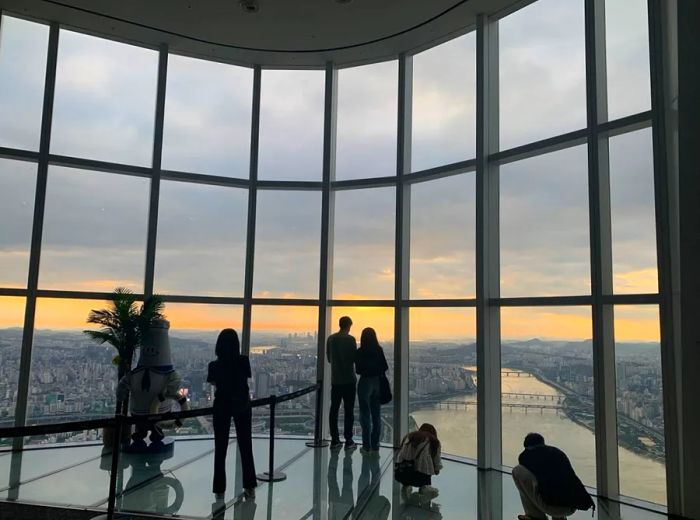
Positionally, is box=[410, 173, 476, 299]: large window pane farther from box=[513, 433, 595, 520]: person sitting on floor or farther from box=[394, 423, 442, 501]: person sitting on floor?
box=[513, 433, 595, 520]: person sitting on floor

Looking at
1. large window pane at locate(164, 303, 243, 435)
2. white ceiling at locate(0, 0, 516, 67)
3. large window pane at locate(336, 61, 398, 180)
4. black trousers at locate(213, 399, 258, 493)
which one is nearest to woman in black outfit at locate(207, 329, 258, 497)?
black trousers at locate(213, 399, 258, 493)

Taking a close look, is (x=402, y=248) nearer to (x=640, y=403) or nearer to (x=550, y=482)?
(x=640, y=403)

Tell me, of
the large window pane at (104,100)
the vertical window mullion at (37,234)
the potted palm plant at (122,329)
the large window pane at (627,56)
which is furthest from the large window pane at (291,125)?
the large window pane at (627,56)

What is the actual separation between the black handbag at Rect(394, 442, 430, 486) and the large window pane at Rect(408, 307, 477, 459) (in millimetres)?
1857

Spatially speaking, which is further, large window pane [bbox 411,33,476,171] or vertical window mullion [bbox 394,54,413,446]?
vertical window mullion [bbox 394,54,413,446]

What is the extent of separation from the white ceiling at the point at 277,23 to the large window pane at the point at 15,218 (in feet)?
6.88

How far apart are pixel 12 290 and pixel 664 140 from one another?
7.46 metres

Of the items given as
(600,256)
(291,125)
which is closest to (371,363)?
(600,256)

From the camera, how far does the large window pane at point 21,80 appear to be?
6.84 m

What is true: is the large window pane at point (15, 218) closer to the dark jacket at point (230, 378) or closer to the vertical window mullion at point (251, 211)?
the vertical window mullion at point (251, 211)

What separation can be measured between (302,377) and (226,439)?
2.91 meters

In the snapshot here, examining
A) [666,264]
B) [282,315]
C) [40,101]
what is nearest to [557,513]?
[666,264]

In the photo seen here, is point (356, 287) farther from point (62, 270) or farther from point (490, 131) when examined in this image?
point (62, 270)

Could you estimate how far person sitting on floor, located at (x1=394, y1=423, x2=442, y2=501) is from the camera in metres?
4.58
